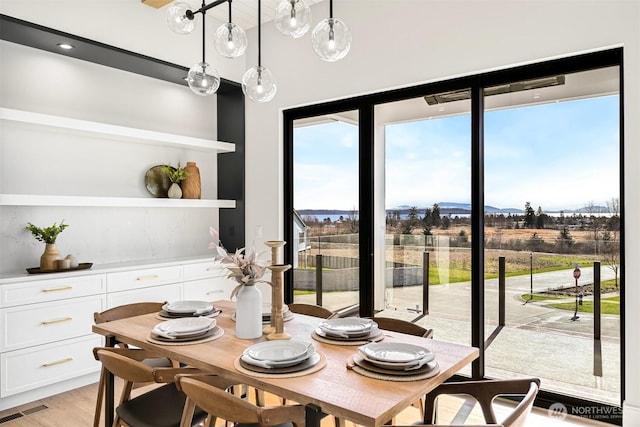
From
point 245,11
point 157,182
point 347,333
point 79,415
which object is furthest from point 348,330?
point 245,11

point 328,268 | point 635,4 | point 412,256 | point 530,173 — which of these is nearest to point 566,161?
point 530,173

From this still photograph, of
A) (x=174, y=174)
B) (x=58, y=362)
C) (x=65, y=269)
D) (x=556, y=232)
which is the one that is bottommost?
(x=58, y=362)

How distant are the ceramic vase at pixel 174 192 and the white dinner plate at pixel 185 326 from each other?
6.56 feet

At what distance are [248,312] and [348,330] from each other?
0.45 metres

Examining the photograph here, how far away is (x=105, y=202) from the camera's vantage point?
3422 millimetres

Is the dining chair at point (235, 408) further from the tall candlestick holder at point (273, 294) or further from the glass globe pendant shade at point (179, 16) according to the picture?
the glass globe pendant shade at point (179, 16)

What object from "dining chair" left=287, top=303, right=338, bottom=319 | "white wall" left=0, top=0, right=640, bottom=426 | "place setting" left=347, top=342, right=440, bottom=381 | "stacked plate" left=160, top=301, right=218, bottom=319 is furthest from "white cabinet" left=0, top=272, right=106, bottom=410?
"place setting" left=347, top=342, right=440, bottom=381

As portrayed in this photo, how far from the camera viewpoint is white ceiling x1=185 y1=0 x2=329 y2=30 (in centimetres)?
374

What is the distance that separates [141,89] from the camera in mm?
4004

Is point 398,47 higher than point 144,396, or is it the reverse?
point 398,47

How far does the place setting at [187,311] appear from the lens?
2365 millimetres

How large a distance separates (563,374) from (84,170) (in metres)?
3.73

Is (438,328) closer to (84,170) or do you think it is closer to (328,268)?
(328,268)

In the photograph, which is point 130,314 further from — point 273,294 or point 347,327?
point 347,327
